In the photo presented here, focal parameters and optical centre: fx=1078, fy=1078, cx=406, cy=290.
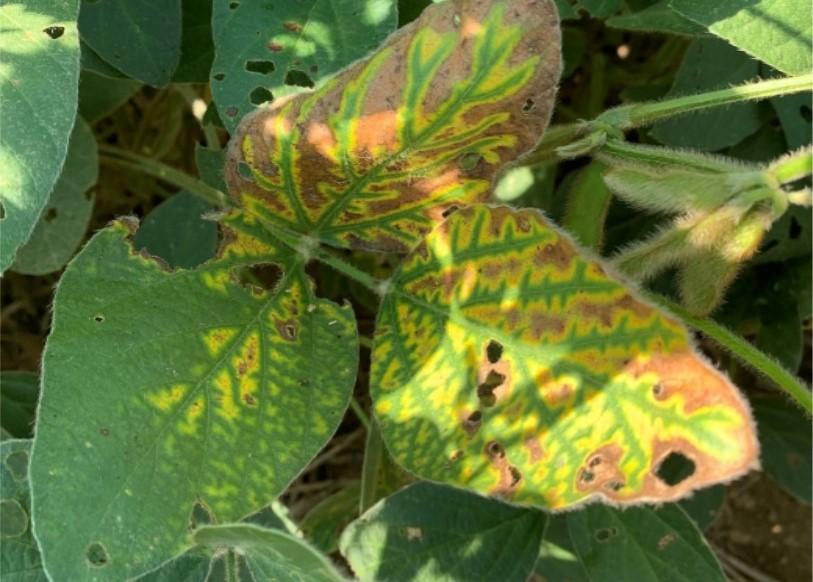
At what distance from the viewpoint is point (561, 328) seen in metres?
1.04

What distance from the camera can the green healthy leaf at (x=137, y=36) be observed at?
1.36m

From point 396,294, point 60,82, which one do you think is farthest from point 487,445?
point 60,82

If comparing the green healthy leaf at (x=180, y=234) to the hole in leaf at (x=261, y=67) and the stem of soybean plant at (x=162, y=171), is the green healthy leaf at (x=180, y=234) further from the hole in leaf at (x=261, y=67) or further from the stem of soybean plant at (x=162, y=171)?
the hole in leaf at (x=261, y=67)

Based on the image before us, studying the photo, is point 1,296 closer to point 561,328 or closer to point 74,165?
point 74,165

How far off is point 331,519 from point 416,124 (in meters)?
0.86

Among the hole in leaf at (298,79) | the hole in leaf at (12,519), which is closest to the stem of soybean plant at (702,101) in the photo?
the hole in leaf at (298,79)

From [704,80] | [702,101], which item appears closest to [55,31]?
[702,101]

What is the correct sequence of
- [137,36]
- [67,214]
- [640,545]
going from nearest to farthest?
[137,36], [640,545], [67,214]

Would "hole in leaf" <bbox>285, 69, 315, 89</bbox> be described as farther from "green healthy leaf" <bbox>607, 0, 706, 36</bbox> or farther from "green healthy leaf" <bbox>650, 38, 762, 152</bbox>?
"green healthy leaf" <bbox>650, 38, 762, 152</bbox>

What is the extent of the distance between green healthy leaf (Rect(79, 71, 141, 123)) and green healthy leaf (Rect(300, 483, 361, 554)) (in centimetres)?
72

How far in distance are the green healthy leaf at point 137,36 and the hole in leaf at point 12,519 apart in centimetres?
54

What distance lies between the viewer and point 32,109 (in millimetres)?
1094

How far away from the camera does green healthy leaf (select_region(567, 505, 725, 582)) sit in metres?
1.44

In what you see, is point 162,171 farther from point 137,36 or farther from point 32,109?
point 32,109
